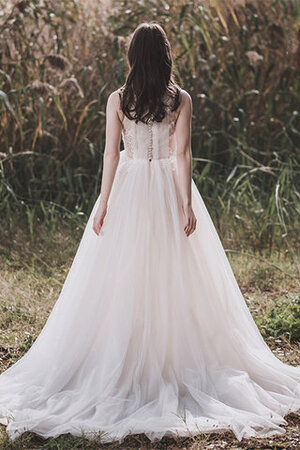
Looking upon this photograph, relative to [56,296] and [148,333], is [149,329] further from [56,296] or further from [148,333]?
[56,296]

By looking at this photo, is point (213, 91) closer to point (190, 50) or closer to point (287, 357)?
point (190, 50)

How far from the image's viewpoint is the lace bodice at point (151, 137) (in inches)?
118

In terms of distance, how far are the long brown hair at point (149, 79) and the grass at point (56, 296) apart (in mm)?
1285

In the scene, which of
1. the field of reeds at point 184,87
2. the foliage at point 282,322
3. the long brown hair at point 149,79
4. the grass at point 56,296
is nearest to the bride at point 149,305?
the long brown hair at point 149,79

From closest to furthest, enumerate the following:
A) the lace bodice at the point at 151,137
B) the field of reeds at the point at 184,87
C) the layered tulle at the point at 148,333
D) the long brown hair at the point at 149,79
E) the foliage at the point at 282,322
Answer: the layered tulle at the point at 148,333, the long brown hair at the point at 149,79, the lace bodice at the point at 151,137, the foliage at the point at 282,322, the field of reeds at the point at 184,87

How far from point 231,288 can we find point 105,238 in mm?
580

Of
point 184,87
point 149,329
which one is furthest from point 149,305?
point 184,87

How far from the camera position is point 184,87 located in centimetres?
594

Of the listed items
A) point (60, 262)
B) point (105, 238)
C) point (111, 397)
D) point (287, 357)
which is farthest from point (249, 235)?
point (111, 397)

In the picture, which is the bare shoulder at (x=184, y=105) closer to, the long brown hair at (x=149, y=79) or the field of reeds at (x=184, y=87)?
the long brown hair at (x=149, y=79)

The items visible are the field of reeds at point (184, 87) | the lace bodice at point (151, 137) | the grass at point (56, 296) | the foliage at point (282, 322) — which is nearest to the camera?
the grass at point (56, 296)

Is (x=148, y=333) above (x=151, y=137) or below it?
below

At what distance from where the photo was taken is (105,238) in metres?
3.01

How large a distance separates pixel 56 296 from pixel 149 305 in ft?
4.73
